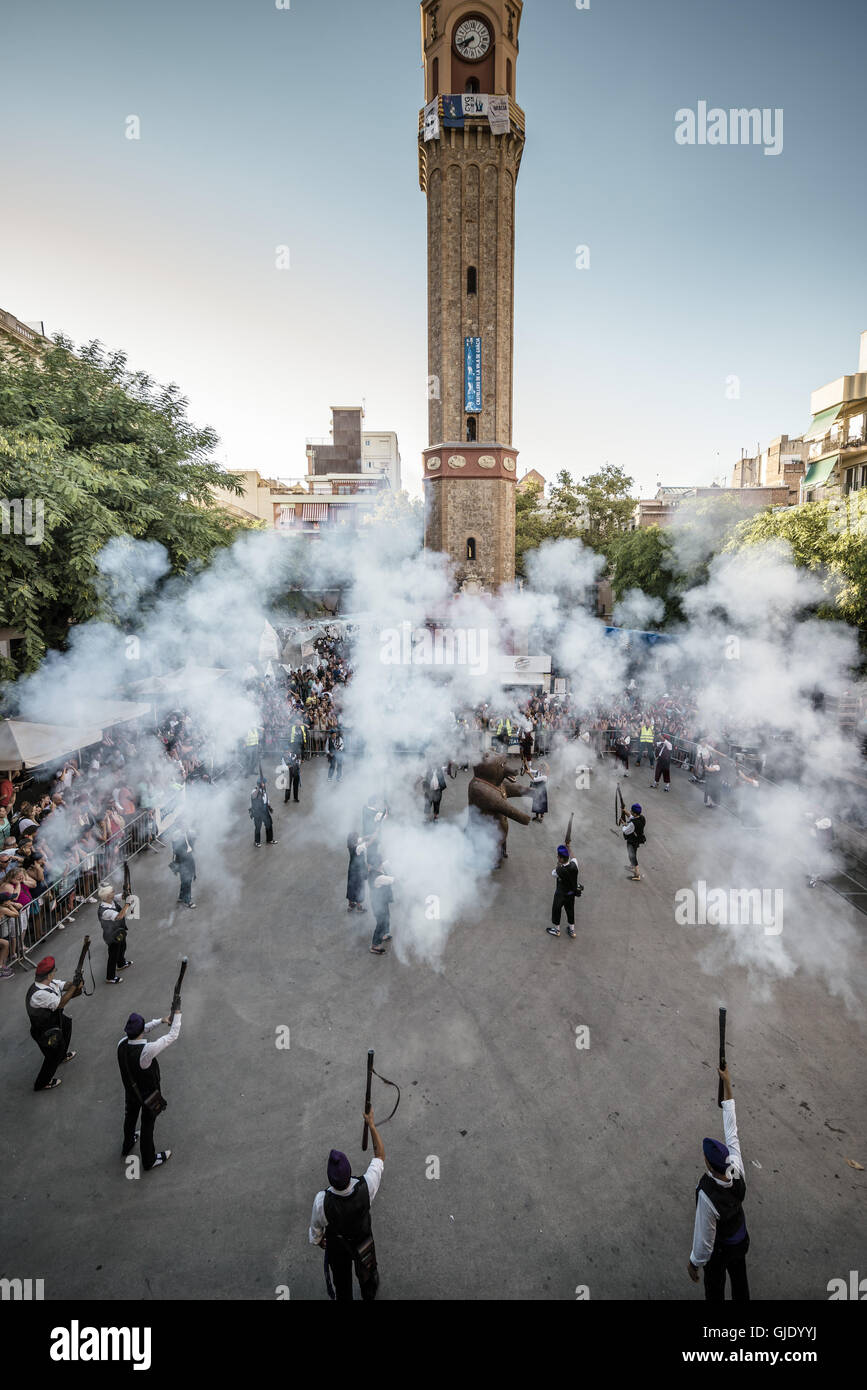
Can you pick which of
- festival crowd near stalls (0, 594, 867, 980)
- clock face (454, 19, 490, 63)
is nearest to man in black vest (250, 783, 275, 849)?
festival crowd near stalls (0, 594, 867, 980)

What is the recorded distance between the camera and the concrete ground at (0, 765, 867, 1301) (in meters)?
4.07

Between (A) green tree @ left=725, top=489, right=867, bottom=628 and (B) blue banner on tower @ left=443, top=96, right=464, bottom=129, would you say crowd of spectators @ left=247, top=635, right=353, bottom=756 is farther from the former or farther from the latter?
(B) blue banner on tower @ left=443, top=96, right=464, bottom=129

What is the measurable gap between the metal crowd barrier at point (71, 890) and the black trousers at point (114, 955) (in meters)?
1.22

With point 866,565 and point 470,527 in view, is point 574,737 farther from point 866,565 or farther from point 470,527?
point 470,527

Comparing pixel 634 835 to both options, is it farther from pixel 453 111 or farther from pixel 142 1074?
pixel 453 111

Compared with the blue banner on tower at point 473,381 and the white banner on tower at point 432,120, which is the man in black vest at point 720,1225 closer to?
the blue banner on tower at point 473,381

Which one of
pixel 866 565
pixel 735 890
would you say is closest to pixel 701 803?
pixel 735 890

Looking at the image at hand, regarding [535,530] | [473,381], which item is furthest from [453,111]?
[535,530]

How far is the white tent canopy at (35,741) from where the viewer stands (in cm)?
987

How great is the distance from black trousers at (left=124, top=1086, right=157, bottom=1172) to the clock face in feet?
123

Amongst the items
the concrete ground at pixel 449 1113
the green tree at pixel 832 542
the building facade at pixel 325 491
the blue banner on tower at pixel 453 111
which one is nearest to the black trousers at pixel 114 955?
the concrete ground at pixel 449 1113
